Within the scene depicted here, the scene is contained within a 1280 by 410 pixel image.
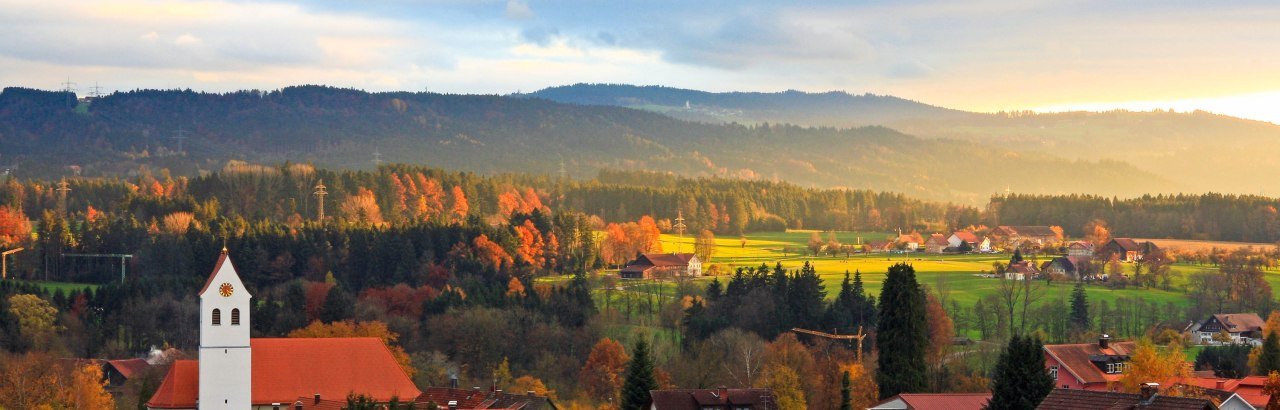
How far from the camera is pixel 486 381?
324ft

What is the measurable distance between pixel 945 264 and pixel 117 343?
70.3 m

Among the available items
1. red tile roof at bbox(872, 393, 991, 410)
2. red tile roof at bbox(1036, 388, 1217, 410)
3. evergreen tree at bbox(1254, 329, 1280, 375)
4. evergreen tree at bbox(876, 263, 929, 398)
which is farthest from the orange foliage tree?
red tile roof at bbox(1036, 388, 1217, 410)

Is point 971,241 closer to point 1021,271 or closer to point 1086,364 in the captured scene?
point 1021,271

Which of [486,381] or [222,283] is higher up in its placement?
[222,283]

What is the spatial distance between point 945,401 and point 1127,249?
102m

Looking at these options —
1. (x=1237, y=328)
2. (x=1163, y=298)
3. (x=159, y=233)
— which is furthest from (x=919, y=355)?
(x=159, y=233)

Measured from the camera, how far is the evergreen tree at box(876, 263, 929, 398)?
250 ft

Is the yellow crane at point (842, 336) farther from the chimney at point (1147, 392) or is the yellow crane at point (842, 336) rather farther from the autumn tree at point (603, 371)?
the chimney at point (1147, 392)

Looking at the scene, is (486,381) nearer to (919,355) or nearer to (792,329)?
(792,329)

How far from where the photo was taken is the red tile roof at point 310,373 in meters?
78.4

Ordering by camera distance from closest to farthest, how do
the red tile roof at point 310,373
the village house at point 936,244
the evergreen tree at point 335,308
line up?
the red tile roof at point 310,373 < the evergreen tree at point 335,308 < the village house at point 936,244

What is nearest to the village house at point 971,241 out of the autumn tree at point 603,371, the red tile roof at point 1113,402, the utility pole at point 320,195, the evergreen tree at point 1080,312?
the utility pole at point 320,195

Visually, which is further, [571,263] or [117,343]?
[571,263]

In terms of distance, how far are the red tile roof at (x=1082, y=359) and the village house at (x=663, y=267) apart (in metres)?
65.1
